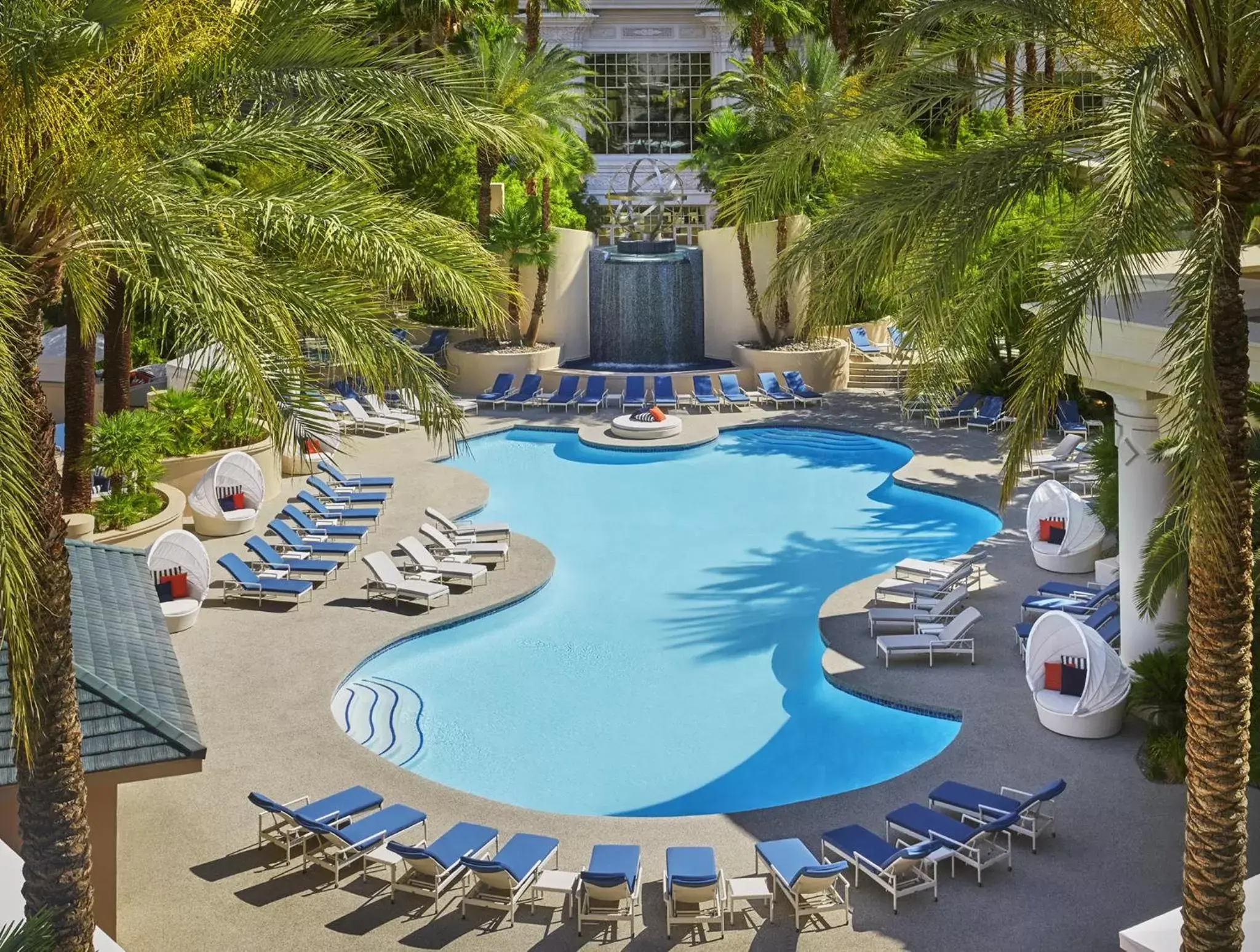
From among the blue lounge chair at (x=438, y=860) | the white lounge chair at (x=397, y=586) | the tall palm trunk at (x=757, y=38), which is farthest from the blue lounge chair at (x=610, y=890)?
the tall palm trunk at (x=757, y=38)

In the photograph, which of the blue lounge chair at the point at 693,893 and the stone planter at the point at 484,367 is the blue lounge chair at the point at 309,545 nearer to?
the blue lounge chair at the point at 693,893

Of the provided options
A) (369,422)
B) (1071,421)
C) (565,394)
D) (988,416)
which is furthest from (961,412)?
(369,422)

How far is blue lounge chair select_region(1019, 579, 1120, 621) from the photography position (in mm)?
15625

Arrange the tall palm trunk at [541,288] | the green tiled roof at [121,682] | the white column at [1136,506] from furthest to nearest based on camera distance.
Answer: the tall palm trunk at [541,288] → the white column at [1136,506] → the green tiled roof at [121,682]

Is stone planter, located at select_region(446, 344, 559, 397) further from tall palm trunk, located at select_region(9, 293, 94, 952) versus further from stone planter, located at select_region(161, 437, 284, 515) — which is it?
tall palm trunk, located at select_region(9, 293, 94, 952)

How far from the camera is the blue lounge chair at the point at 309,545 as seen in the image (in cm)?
1895

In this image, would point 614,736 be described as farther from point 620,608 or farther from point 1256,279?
point 1256,279

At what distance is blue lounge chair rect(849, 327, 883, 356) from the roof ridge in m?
25.3

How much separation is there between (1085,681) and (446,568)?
8.27 metres

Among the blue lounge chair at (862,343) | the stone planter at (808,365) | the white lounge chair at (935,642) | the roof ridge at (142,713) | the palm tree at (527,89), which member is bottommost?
the white lounge chair at (935,642)

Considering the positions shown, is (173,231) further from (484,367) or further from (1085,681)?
(484,367)

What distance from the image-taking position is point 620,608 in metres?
18.3

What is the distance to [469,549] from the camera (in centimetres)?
1911

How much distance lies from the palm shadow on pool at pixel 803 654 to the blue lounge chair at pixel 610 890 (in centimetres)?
223
